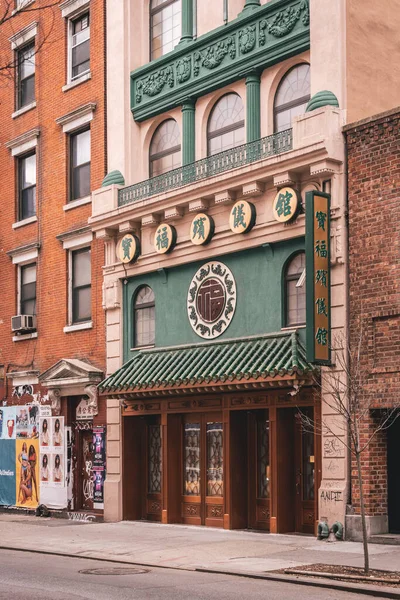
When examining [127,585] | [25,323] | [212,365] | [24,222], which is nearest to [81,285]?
[25,323]

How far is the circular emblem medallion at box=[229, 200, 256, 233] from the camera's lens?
20.7 meters

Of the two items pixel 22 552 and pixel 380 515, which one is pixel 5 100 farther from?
pixel 380 515

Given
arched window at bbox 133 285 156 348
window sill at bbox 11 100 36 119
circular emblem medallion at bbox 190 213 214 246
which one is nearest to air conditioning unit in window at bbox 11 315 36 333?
arched window at bbox 133 285 156 348

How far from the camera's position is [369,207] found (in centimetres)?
1858

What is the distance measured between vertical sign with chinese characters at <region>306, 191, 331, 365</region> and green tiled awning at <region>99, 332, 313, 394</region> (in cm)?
52

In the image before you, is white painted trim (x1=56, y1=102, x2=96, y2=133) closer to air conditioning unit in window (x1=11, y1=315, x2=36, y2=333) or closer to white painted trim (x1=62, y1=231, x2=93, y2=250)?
white painted trim (x1=62, y1=231, x2=93, y2=250)

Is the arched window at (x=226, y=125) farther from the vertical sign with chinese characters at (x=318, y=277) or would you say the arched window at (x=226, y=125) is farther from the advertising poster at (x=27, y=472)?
the advertising poster at (x=27, y=472)

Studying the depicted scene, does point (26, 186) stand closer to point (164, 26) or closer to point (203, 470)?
point (164, 26)

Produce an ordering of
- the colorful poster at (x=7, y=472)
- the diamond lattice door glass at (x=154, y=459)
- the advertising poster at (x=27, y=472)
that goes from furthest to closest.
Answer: the colorful poster at (x=7, y=472) < the advertising poster at (x=27, y=472) < the diamond lattice door glass at (x=154, y=459)

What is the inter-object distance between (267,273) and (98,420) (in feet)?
22.3

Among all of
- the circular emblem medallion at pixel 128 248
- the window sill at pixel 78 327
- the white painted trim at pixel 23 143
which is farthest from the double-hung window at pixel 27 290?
the circular emblem medallion at pixel 128 248

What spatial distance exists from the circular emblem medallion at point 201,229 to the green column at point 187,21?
439 centimetres

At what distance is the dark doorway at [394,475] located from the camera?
733 inches

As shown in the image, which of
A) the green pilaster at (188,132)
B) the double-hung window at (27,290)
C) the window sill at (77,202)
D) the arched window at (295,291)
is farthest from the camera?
the double-hung window at (27,290)
